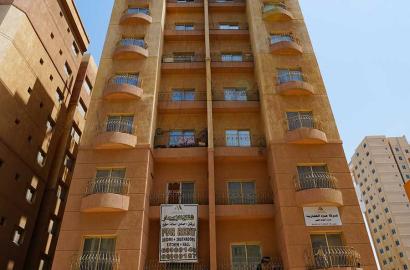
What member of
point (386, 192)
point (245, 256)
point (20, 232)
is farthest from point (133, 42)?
point (386, 192)

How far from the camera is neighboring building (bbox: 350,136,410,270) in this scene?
76.9 m

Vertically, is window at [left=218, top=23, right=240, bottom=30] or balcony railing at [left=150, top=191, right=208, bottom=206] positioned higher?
window at [left=218, top=23, right=240, bottom=30]

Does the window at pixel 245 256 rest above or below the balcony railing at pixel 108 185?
below

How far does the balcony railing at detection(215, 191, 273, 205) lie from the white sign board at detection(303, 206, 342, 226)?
2.46 metres

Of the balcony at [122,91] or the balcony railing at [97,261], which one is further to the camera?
the balcony at [122,91]

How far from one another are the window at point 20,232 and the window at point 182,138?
10.9 meters

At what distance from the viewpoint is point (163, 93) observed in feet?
74.3

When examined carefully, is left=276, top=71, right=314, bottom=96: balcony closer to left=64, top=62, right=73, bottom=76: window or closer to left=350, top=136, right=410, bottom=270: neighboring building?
left=64, top=62, right=73, bottom=76: window

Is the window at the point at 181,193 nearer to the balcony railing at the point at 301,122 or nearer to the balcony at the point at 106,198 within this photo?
the balcony at the point at 106,198

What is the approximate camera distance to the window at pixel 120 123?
19.3 meters

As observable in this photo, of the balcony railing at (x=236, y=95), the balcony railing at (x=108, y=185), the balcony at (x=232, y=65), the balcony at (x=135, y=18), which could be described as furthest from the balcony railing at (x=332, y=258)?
the balcony at (x=135, y=18)

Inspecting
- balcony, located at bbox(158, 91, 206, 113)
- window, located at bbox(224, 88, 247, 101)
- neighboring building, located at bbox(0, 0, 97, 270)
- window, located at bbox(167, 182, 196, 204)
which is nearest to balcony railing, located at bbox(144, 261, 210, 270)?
window, located at bbox(167, 182, 196, 204)

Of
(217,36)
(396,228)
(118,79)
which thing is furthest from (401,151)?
(118,79)

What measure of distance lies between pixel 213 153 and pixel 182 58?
31.7 feet
